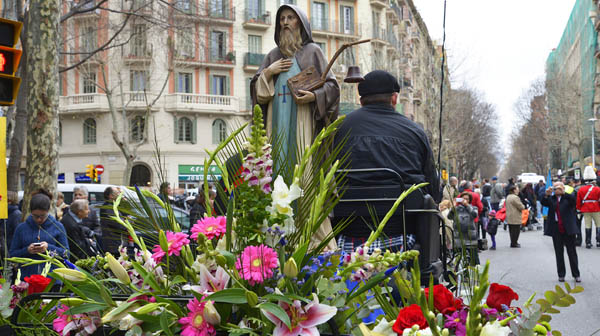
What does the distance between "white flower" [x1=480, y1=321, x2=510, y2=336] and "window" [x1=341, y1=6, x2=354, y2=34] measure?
55051 mm

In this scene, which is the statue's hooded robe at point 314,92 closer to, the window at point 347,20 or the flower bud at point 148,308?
the flower bud at point 148,308

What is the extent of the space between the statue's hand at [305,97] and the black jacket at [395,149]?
307 millimetres

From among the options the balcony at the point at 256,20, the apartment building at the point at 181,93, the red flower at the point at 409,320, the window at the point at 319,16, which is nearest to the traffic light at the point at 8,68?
the red flower at the point at 409,320

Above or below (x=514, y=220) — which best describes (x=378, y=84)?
above

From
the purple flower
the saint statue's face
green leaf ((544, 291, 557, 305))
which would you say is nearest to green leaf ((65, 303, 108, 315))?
the purple flower

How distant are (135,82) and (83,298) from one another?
46.0m

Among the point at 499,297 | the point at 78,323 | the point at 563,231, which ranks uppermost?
the point at 499,297

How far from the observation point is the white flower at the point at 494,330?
1652 mm

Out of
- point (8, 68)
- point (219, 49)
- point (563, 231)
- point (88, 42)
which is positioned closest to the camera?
point (8, 68)

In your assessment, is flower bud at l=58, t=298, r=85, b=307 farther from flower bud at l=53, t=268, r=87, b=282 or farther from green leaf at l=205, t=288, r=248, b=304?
green leaf at l=205, t=288, r=248, b=304

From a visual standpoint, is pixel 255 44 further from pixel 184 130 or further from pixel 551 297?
pixel 551 297

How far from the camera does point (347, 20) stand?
5616cm

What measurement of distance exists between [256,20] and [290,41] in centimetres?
4763

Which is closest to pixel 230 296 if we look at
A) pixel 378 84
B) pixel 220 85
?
pixel 378 84
